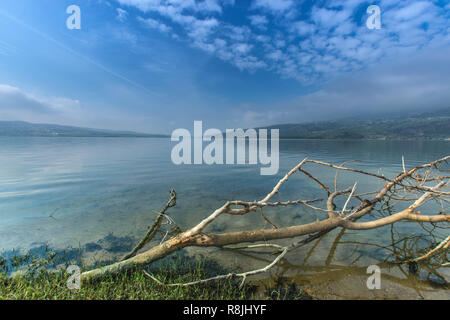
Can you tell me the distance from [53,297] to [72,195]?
9.86 metres

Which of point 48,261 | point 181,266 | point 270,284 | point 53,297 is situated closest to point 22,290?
point 53,297

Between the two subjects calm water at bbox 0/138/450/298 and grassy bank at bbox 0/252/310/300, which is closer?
grassy bank at bbox 0/252/310/300

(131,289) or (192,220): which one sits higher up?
(131,289)

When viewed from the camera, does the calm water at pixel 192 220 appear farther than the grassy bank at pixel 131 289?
Yes

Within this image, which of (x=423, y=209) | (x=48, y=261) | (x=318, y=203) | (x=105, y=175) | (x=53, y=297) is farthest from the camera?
(x=105, y=175)

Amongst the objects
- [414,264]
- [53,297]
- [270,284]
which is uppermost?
[53,297]

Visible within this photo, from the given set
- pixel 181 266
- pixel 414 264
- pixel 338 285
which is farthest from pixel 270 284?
pixel 414 264

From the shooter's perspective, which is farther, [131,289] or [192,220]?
[192,220]

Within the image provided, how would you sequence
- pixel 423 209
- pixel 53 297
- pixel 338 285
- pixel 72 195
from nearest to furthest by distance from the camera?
1. pixel 53 297
2. pixel 338 285
3. pixel 423 209
4. pixel 72 195

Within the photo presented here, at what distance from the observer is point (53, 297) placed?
349 cm

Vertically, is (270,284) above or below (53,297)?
below

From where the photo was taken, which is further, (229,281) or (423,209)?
(423,209)

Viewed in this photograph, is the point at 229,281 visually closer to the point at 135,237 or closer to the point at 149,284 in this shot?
the point at 149,284

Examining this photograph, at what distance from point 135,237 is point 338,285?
6719 mm
